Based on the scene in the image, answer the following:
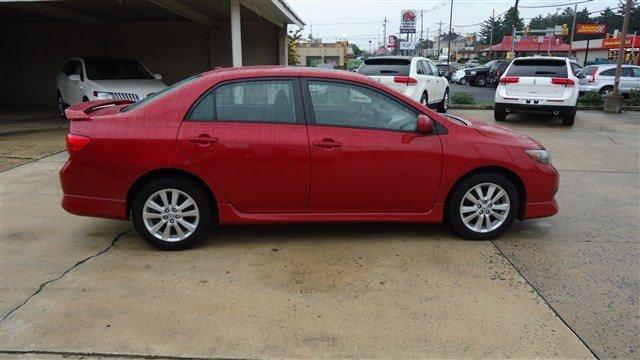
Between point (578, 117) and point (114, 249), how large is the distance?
516 inches

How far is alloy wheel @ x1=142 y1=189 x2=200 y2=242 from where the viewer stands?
171 inches

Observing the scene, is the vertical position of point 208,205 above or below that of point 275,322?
above

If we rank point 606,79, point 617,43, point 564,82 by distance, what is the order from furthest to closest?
1. point 617,43
2. point 606,79
3. point 564,82

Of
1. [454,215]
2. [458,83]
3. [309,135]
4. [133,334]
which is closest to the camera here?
[133,334]

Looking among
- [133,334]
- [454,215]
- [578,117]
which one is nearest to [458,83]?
[578,117]

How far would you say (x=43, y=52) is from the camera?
1783cm

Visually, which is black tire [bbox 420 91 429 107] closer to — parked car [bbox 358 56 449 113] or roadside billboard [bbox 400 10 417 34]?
parked car [bbox 358 56 449 113]

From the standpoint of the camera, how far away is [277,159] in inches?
170

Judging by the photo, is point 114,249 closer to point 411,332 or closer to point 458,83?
point 411,332

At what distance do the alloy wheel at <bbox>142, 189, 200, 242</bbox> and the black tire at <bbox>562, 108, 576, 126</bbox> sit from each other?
1022cm

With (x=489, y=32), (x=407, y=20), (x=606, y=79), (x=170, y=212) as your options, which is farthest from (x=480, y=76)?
(x=489, y=32)

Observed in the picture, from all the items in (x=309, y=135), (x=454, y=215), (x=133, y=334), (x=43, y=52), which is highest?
(x=43, y=52)

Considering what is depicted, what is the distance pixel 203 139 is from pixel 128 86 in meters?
7.39

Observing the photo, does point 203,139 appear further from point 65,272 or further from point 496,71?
point 496,71
